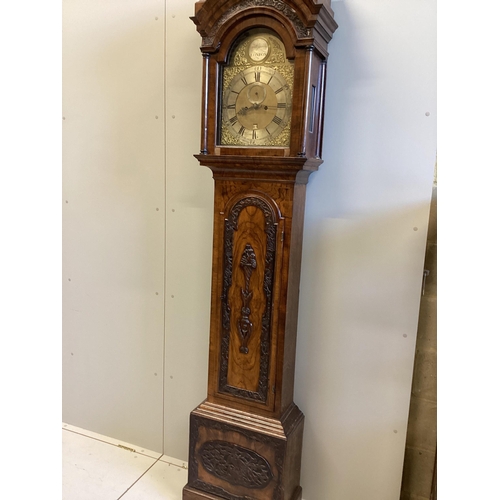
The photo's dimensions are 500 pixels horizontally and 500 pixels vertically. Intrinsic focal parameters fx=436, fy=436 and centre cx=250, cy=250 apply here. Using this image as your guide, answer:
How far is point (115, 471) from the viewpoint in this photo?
1.99 metres

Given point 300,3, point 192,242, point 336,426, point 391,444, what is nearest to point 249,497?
point 336,426

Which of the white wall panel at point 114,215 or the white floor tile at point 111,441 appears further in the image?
the white floor tile at point 111,441

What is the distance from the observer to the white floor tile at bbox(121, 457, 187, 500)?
1854 mm

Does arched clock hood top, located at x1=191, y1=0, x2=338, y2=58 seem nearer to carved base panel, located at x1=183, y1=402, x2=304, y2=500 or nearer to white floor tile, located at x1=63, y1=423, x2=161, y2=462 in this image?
carved base panel, located at x1=183, y1=402, x2=304, y2=500

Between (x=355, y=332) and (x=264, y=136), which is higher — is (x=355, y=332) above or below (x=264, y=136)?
below

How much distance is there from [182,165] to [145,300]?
2.13ft

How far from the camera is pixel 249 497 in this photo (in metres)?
1.67

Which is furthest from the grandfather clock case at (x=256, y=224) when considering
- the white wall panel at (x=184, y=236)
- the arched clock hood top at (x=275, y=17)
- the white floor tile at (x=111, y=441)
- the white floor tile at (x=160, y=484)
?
the white floor tile at (x=111, y=441)

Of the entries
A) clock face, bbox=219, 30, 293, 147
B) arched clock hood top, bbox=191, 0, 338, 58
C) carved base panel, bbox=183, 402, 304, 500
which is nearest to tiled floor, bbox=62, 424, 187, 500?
carved base panel, bbox=183, 402, 304, 500

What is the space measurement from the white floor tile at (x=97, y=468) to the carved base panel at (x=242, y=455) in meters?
0.34

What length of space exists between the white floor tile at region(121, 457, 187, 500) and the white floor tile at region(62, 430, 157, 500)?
39 millimetres

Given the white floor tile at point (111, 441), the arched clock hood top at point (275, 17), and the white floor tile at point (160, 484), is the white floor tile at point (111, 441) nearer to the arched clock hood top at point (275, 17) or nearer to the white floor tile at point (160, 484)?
the white floor tile at point (160, 484)

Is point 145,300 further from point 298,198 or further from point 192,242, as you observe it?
point 298,198

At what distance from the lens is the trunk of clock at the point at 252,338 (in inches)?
60.3
